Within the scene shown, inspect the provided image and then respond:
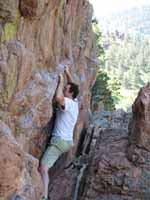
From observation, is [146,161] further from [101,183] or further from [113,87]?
[113,87]

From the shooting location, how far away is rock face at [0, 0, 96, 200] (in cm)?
687

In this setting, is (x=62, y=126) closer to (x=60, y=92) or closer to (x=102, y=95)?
(x=60, y=92)

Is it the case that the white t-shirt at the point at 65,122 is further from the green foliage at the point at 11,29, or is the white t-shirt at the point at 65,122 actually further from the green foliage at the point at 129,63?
the green foliage at the point at 129,63

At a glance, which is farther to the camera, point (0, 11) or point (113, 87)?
point (113, 87)

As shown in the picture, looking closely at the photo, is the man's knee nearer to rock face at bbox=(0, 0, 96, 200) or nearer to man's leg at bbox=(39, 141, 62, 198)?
man's leg at bbox=(39, 141, 62, 198)

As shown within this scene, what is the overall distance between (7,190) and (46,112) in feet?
10.2

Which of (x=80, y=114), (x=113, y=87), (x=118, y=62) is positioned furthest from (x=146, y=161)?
(x=118, y=62)

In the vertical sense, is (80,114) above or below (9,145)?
above

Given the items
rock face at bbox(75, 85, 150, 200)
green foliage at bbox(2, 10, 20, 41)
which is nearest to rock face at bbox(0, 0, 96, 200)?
green foliage at bbox(2, 10, 20, 41)

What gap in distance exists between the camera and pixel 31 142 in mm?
9742

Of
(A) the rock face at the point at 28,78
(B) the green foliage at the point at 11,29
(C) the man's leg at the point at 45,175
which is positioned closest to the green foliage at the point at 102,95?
(A) the rock face at the point at 28,78

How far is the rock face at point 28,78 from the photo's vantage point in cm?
687

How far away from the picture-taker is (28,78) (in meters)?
9.11

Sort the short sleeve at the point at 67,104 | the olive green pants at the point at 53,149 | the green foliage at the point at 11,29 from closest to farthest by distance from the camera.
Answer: the green foliage at the point at 11,29 → the short sleeve at the point at 67,104 → the olive green pants at the point at 53,149
